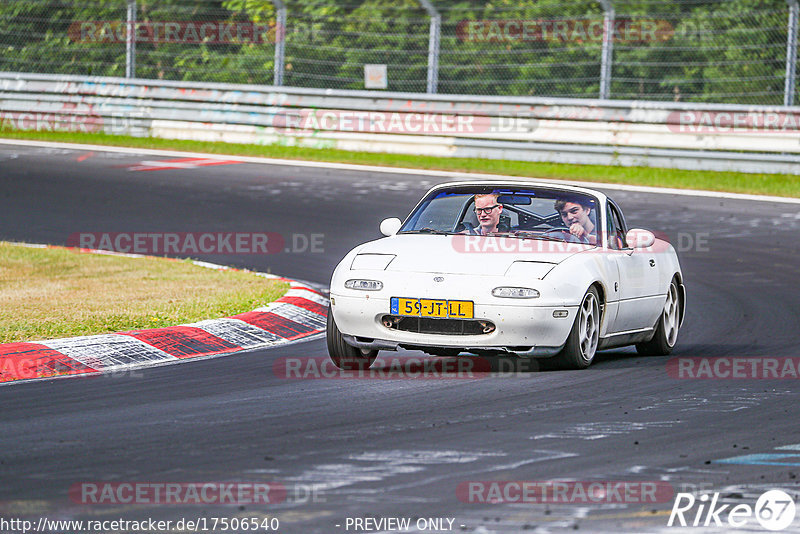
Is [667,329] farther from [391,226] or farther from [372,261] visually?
[372,261]

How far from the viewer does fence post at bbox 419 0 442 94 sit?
21812 mm

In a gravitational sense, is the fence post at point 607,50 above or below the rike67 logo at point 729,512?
above

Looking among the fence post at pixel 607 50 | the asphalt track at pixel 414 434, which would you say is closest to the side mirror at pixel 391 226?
the asphalt track at pixel 414 434

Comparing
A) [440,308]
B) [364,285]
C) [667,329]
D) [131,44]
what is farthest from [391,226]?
[131,44]

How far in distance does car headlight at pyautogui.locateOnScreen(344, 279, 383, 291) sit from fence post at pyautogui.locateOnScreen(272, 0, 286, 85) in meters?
15.3

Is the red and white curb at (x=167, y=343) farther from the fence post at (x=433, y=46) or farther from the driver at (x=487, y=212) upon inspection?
the fence post at (x=433, y=46)

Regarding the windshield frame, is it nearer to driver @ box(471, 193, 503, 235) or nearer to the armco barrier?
driver @ box(471, 193, 503, 235)

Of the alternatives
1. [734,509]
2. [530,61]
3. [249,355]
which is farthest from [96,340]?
[530,61]

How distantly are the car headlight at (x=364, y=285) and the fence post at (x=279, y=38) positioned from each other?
1527 cm

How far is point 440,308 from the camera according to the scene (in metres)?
7.74

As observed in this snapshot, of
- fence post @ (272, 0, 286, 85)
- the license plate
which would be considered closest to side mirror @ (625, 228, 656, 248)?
the license plate

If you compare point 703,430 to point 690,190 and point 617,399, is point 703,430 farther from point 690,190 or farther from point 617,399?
point 690,190

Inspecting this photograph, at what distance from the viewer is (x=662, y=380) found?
313 inches

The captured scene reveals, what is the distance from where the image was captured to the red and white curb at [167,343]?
794cm
